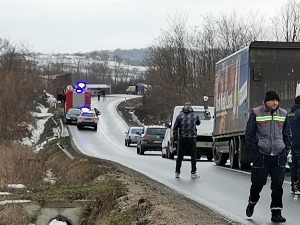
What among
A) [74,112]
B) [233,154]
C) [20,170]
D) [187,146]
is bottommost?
[20,170]

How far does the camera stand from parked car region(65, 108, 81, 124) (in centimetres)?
6806

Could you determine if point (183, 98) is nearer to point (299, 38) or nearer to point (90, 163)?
point (299, 38)

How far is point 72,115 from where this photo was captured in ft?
224

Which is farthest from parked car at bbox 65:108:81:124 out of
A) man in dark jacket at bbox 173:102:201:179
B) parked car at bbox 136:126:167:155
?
man in dark jacket at bbox 173:102:201:179

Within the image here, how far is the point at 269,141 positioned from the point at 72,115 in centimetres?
5857

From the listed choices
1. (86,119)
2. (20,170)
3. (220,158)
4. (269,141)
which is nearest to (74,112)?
(86,119)

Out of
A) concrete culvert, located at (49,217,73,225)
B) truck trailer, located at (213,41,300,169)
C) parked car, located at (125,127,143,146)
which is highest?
truck trailer, located at (213,41,300,169)

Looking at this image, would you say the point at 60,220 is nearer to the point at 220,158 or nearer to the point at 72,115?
the point at 220,158

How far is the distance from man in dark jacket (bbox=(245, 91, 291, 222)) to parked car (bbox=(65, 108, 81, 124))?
190ft

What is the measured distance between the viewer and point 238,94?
71.3 feet

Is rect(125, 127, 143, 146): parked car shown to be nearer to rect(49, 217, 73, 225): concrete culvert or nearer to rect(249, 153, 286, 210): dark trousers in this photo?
rect(49, 217, 73, 225): concrete culvert

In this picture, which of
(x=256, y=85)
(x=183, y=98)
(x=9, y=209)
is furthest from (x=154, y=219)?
(x=183, y=98)

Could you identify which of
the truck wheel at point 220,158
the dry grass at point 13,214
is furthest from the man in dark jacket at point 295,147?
the truck wheel at point 220,158

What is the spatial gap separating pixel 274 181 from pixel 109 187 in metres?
7.09
